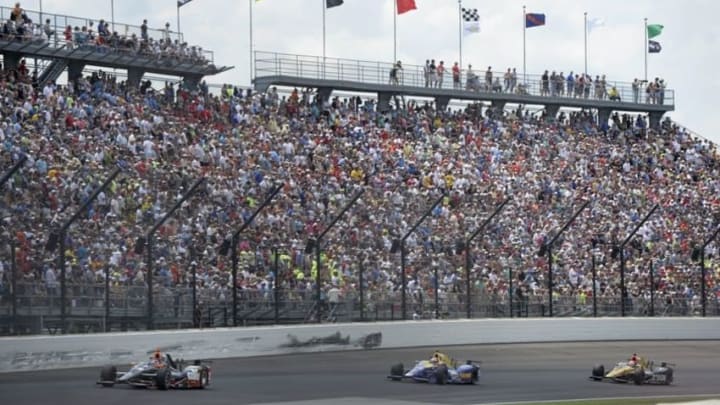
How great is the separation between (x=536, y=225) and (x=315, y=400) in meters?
24.3

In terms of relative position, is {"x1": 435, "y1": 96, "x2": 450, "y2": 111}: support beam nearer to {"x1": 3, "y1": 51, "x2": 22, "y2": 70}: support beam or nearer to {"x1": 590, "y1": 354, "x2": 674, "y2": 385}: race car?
{"x1": 3, "y1": 51, "x2": 22, "y2": 70}: support beam

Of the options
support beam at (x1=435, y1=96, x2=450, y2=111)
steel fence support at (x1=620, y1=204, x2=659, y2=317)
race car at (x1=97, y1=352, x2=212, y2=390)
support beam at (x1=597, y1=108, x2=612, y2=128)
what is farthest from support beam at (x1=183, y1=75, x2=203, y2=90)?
race car at (x1=97, y1=352, x2=212, y2=390)

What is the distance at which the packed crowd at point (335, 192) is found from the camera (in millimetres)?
32688

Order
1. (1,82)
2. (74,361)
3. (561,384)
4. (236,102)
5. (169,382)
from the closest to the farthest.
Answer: (169,382) < (561,384) < (74,361) < (1,82) < (236,102)

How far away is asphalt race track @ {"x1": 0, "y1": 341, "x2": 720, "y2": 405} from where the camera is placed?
79.7ft

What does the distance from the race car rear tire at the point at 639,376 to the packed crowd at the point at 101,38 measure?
23733mm

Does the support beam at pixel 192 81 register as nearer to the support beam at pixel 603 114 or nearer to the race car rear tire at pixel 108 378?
the support beam at pixel 603 114

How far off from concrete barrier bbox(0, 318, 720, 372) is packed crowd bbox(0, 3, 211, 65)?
14460 millimetres

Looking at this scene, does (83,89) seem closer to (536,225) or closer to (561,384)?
(536,225)

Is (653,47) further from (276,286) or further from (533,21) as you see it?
(276,286)

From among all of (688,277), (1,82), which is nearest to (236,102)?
(1,82)

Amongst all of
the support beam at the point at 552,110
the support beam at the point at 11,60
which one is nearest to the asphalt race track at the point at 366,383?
the support beam at the point at 11,60

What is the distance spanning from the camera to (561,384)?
27.9 m

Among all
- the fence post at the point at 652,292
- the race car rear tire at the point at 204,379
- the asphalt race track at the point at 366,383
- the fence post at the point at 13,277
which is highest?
the fence post at the point at 13,277
